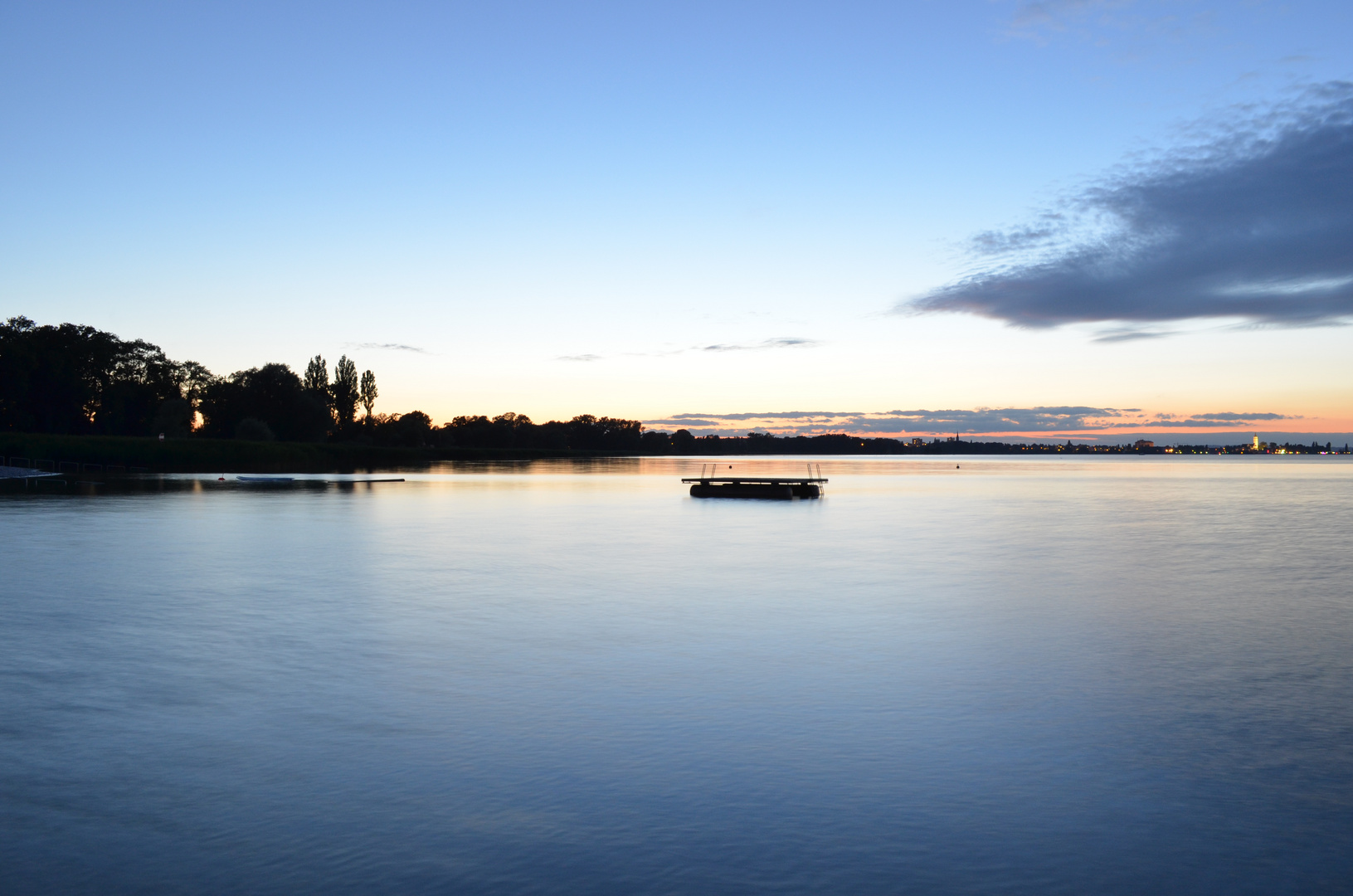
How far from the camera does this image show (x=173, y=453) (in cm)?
7975

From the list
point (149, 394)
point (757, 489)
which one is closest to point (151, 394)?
point (149, 394)

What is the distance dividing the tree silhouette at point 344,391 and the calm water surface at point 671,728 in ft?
360

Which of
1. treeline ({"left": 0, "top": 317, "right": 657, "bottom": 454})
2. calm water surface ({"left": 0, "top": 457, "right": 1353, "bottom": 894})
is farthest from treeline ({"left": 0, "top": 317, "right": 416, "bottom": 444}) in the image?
calm water surface ({"left": 0, "top": 457, "right": 1353, "bottom": 894})

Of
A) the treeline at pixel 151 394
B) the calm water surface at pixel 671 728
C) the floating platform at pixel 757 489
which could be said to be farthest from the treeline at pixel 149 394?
the calm water surface at pixel 671 728

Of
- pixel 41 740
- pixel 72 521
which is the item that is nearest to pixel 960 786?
pixel 41 740

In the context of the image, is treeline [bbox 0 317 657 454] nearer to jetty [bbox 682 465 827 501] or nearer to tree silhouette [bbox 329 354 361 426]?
tree silhouette [bbox 329 354 361 426]

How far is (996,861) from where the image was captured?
18.2ft

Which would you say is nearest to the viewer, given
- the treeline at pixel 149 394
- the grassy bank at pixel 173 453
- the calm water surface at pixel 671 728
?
the calm water surface at pixel 671 728

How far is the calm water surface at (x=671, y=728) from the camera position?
552 centimetres

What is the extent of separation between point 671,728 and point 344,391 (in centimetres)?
12609

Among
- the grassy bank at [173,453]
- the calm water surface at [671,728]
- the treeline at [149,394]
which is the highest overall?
the treeline at [149,394]

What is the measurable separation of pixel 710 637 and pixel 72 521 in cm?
2554

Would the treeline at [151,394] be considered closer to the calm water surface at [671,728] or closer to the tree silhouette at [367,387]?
the tree silhouette at [367,387]

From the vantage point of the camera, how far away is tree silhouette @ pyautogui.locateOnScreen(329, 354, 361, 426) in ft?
412
